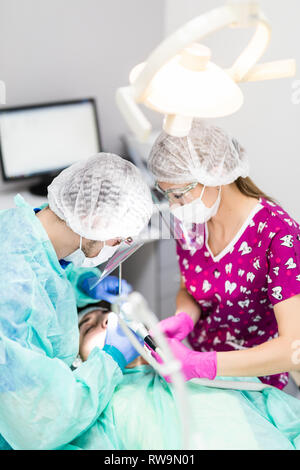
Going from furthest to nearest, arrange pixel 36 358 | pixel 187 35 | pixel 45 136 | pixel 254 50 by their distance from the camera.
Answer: pixel 45 136 < pixel 36 358 < pixel 254 50 < pixel 187 35

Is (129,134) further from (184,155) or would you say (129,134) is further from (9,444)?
(9,444)

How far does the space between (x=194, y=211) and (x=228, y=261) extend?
0.69ft

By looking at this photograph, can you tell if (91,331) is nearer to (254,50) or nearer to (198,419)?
(198,419)

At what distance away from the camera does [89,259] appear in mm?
1273

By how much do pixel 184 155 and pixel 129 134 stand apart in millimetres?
1122

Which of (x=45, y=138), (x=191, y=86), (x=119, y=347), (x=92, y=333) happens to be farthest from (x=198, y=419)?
(x=45, y=138)

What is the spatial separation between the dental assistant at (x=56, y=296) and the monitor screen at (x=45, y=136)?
0.93m

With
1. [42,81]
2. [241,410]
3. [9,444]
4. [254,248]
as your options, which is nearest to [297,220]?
[254,248]

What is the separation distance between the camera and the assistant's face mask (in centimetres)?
124

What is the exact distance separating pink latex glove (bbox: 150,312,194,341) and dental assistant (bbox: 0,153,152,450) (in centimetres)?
25

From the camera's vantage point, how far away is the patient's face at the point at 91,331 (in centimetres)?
155

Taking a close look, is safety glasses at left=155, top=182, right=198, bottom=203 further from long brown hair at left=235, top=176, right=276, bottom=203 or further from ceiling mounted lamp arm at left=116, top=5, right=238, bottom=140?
ceiling mounted lamp arm at left=116, top=5, right=238, bottom=140

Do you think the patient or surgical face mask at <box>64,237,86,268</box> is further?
surgical face mask at <box>64,237,86,268</box>

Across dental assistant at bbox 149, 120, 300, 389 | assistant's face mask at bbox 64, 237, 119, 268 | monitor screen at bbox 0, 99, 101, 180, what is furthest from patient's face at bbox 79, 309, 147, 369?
monitor screen at bbox 0, 99, 101, 180
